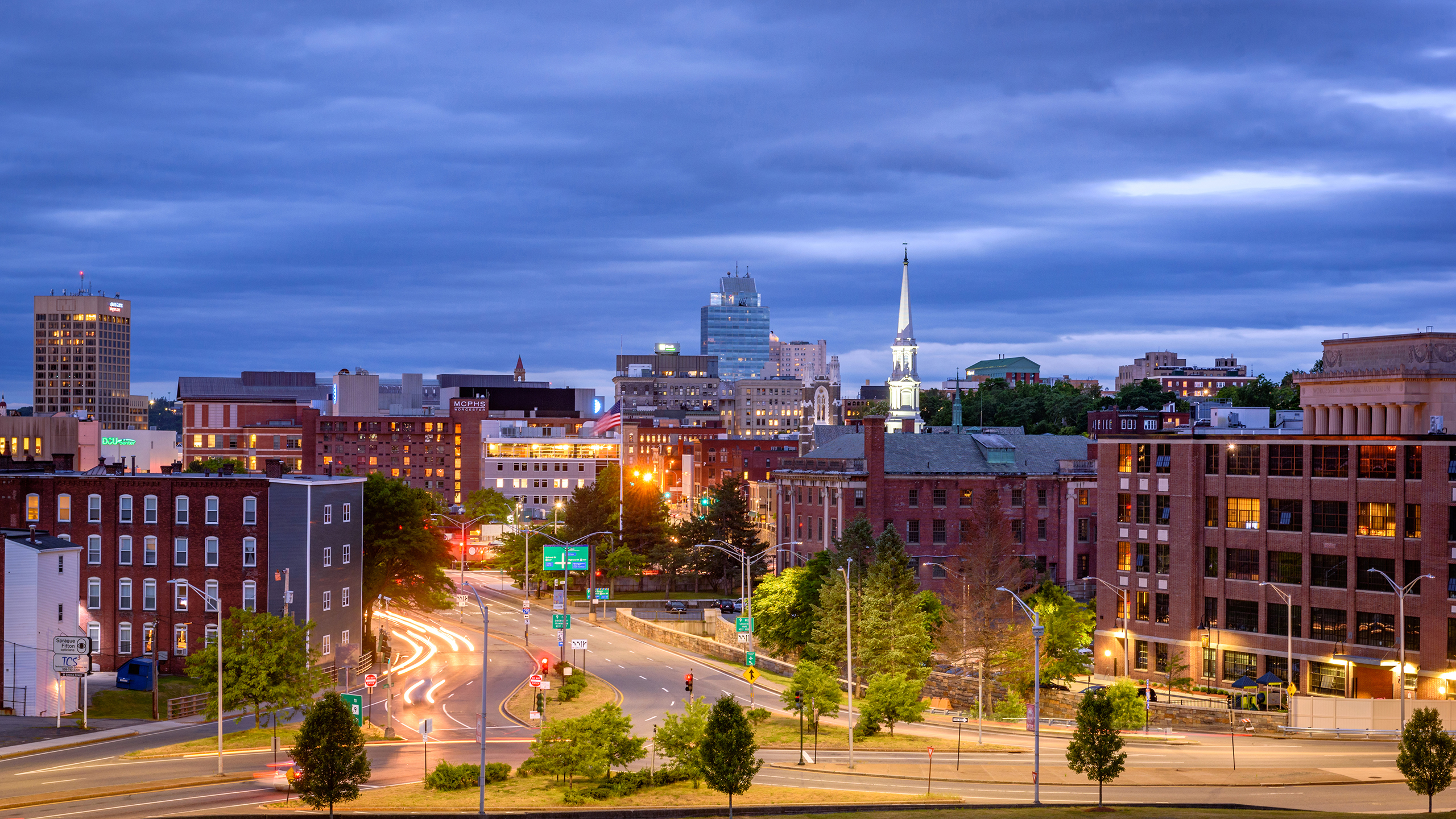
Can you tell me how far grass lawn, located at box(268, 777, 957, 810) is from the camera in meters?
51.3

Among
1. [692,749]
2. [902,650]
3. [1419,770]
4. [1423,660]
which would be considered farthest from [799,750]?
[1423,660]

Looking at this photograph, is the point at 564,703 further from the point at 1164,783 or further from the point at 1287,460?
the point at 1287,460

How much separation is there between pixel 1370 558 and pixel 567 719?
168ft

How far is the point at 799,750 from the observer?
6606 cm

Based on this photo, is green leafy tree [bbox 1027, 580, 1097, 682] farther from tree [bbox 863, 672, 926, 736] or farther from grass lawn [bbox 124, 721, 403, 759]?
grass lawn [bbox 124, 721, 403, 759]

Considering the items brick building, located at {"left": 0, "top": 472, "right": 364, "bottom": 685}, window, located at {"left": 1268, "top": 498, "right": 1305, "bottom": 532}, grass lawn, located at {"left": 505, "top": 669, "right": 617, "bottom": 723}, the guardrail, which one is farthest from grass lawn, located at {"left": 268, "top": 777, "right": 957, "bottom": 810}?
window, located at {"left": 1268, "top": 498, "right": 1305, "bottom": 532}

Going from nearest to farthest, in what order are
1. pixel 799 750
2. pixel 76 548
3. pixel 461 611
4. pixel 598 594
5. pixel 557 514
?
pixel 799 750 < pixel 76 548 < pixel 598 594 < pixel 461 611 < pixel 557 514

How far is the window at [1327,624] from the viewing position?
269ft

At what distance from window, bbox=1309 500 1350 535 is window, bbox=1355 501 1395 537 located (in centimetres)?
64

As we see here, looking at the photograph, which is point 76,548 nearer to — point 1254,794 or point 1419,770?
point 1254,794

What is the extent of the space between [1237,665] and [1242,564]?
21.0ft

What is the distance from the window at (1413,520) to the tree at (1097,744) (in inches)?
1450

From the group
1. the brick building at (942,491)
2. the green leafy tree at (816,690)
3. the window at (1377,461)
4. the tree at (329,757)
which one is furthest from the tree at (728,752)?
the brick building at (942,491)

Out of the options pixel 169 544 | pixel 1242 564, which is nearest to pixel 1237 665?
pixel 1242 564
